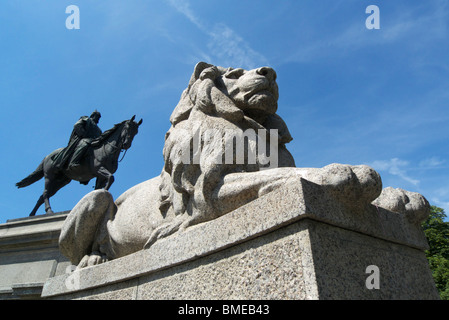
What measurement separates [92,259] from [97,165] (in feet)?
24.7

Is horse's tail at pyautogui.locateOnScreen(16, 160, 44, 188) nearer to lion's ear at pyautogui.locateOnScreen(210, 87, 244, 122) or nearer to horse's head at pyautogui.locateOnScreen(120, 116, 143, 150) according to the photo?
horse's head at pyautogui.locateOnScreen(120, 116, 143, 150)

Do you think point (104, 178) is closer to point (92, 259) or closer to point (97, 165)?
point (97, 165)

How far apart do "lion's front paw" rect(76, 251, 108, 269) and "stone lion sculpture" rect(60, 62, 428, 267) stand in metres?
0.01

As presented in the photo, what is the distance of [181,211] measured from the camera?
9.58ft

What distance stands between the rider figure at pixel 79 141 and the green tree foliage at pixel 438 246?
15054mm

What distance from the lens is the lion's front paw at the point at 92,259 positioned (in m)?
3.59

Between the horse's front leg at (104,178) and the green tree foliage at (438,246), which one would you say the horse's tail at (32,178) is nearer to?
the horse's front leg at (104,178)

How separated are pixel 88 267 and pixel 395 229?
275 cm

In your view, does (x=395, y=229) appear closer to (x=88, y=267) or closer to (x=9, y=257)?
(x=88, y=267)

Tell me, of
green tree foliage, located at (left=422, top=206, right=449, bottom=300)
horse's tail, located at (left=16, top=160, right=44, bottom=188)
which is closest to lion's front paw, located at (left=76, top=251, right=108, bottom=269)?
horse's tail, located at (left=16, top=160, right=44, bottom=188)

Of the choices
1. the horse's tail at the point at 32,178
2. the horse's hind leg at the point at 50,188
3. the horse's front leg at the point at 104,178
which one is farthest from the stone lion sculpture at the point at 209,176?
the horse's tail at the point at 32,178

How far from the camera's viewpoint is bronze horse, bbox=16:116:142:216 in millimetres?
10680

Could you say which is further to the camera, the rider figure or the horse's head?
the horse's head

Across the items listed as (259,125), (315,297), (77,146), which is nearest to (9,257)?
(77,146)
